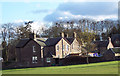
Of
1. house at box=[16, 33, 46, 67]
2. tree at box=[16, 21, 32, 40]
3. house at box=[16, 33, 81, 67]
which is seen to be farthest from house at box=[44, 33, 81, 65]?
tree at box=[16, 21, 32, 40]

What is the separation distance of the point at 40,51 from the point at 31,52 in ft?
10.6

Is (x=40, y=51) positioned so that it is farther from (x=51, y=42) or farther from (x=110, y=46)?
(x=110, y=46)

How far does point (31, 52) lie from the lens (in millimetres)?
63531

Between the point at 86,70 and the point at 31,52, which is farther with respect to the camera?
the point at 31,52

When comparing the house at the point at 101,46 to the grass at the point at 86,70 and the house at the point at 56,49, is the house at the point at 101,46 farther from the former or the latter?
the grass at the point at 86,70

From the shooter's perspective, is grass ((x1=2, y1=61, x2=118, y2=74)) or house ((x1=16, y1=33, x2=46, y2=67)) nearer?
grass ((x1=2, y1=61, x2=118, y2=74))

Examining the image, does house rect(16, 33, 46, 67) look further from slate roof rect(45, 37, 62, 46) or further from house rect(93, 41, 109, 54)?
house rect(93, 41, 109, 54)

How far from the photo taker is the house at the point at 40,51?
202ft

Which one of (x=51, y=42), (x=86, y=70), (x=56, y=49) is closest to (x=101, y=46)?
(x=51, y=42)

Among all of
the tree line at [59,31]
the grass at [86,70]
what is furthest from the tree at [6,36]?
the grass at [86,70]

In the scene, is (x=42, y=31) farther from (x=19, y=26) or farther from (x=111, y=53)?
(x=111, y=53)

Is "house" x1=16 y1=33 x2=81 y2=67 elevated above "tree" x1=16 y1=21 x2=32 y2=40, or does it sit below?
below

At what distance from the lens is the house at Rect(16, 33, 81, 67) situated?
61.6 m

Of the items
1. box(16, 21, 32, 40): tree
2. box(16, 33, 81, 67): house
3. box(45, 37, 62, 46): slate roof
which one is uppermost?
box(16, 21, 32, 40): tree
